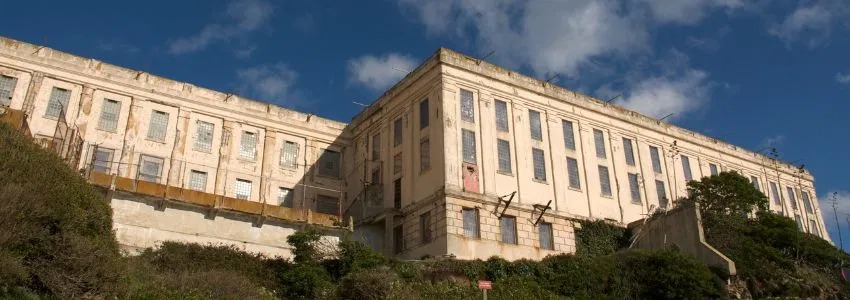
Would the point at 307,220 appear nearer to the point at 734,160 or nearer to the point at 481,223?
the point at 481,223

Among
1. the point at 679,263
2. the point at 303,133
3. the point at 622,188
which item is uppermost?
the point at 303,133

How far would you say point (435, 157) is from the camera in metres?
33.4

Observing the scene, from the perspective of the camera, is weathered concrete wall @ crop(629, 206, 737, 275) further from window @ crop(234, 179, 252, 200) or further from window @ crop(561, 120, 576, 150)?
window @ crop(234, 179, 252, 200)

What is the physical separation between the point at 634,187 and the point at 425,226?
13.2 meters

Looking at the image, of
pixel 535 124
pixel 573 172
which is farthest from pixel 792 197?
pixel 535 124

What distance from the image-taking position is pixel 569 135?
126ft

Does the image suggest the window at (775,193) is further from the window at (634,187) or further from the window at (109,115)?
the window at (109,115)

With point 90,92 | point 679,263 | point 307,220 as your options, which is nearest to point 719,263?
point 679,263

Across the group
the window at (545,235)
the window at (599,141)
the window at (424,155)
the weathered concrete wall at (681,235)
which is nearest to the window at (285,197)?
the window at (424,155)

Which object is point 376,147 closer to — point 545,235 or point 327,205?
point 327,205

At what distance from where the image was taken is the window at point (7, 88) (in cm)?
3350

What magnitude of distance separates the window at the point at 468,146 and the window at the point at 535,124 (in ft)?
13.2

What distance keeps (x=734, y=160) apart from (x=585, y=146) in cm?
1448

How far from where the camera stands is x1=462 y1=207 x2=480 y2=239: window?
31.6 meters
